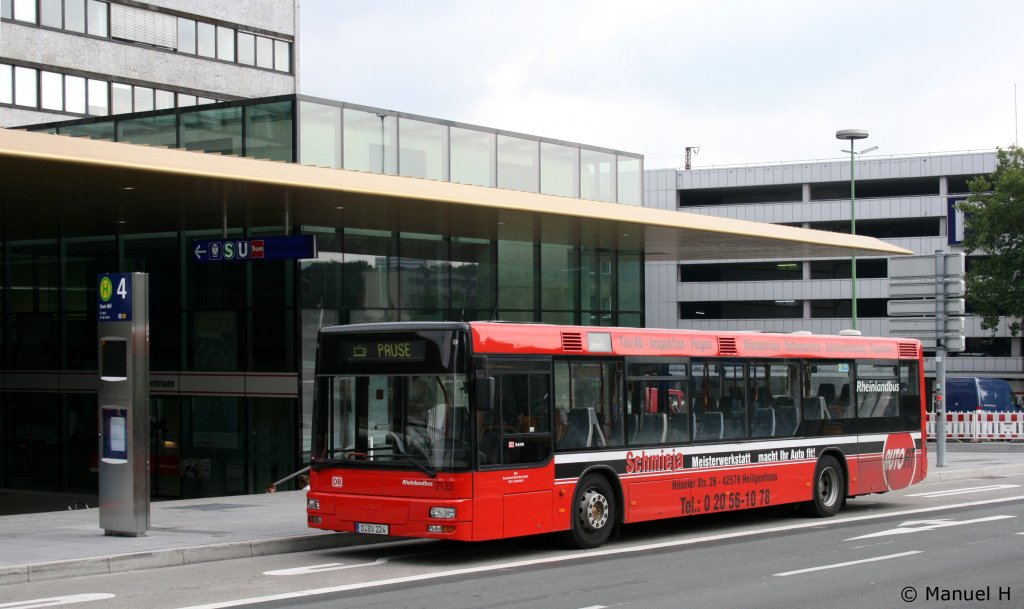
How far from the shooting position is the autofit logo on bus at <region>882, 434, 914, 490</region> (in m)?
19.9

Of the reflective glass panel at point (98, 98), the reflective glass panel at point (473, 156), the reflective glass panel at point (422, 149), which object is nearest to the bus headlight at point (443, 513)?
the reflective glass panel at point (422, 149)

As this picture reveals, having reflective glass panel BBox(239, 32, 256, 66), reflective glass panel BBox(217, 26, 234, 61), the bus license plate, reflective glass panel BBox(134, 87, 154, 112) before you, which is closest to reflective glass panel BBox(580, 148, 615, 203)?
the bus license plate

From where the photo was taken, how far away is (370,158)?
24453 mm

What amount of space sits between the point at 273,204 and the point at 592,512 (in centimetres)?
855

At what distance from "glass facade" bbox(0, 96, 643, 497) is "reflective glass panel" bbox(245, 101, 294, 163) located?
0.04 m

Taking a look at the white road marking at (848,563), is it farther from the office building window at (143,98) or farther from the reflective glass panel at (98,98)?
the office building window at (143,98)

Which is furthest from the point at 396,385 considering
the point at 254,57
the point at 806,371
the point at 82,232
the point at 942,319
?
the point at 254,57

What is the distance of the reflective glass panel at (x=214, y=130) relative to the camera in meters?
23.5

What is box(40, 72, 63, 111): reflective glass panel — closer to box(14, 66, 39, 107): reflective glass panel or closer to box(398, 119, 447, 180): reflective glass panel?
box(14, 66, 39, 107): reflective glass panel

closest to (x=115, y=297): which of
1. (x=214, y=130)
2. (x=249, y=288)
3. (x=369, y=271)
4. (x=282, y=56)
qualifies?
(x=249, y=288)

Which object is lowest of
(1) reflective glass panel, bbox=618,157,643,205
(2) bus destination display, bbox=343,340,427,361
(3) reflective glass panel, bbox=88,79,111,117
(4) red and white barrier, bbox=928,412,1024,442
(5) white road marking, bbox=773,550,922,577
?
(4) red and white barrier, bbox=928,412,1024,442

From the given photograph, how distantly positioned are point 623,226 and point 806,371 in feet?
25.0

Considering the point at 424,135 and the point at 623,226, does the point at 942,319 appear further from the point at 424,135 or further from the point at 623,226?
the point at 424,135

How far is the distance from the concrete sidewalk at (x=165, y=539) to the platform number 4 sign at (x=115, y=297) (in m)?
2.64
